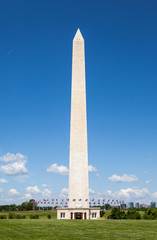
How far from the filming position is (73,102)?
181 feet

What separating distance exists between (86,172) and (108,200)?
10627mm

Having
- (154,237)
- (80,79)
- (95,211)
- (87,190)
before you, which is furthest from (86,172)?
(154,237)

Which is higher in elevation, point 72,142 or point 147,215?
point 72,142

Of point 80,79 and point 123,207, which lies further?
point 123,207

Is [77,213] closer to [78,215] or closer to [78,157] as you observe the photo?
[78,215]

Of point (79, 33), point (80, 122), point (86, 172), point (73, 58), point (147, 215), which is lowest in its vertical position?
point (147, 215)

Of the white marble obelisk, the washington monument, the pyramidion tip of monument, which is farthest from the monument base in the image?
the pyramidion tip of monument

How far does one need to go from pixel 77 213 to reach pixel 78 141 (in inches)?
512

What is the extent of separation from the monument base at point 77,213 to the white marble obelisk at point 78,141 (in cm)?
187

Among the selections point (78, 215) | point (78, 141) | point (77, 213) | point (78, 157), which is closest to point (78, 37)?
point (78, 141)

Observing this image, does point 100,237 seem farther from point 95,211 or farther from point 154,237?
point 95,211

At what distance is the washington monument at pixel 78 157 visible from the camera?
162 feet

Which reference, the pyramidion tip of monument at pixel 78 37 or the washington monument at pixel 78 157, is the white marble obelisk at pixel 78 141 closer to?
the washington monument at pixel 78 157

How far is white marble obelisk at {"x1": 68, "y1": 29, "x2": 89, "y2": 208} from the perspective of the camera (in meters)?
51.5
